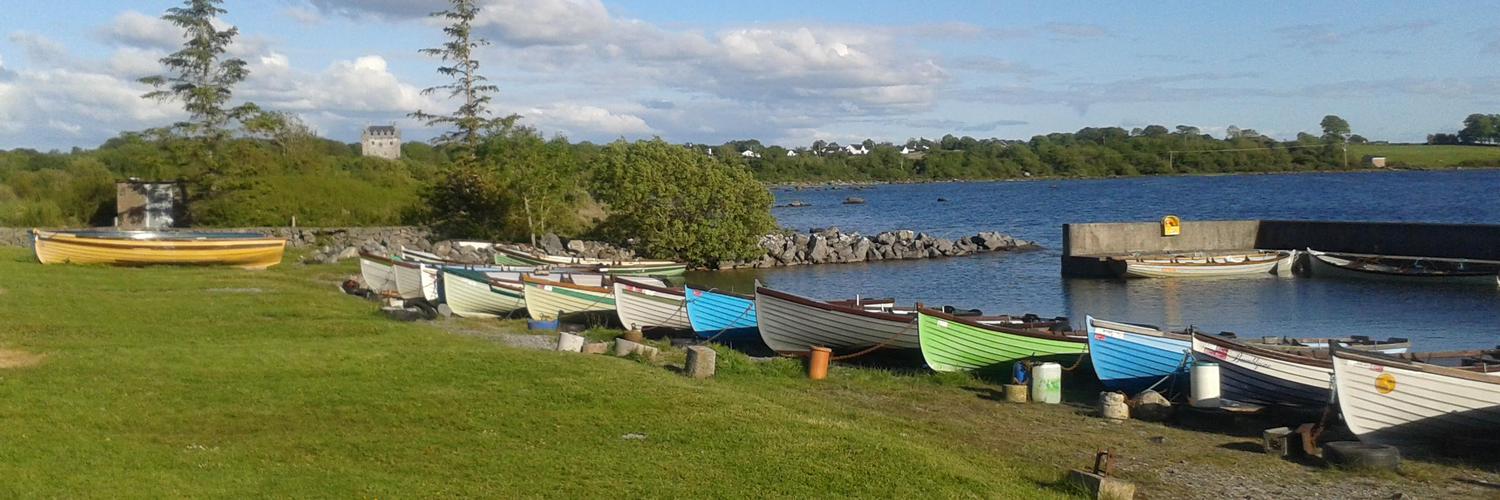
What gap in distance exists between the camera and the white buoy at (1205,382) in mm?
16734

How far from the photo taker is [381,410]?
41.6ft

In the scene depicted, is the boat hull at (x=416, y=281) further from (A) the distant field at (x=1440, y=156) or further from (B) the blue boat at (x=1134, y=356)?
(A) the distant field at (x=1440, y=156)

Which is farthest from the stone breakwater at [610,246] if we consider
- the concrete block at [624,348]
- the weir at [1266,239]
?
the concrete block at [624,348]

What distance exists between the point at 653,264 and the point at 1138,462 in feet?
92.1

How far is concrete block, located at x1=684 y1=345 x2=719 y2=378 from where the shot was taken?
17052 mm

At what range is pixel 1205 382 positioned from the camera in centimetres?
1678

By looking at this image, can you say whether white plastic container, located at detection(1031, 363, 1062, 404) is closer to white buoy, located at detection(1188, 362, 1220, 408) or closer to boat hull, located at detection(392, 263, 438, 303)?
white buoy, located at detection(1188, 362, 1220, 408)

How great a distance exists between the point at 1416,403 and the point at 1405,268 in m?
28.1

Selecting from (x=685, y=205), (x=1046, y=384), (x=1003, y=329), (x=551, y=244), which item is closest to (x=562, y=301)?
(x=1003, y=329)

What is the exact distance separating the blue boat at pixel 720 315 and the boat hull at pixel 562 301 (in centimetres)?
297

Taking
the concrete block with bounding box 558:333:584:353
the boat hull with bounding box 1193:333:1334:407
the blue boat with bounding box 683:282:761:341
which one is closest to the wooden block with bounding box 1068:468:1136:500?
the boat hull with bounding box 1193:333:1334:407

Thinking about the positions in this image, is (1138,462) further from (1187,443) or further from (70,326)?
(70,326)

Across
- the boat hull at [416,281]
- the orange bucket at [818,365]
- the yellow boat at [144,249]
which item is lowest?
the orange bucket at [818,365]

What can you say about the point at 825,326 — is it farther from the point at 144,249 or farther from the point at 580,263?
the point at 144,249
